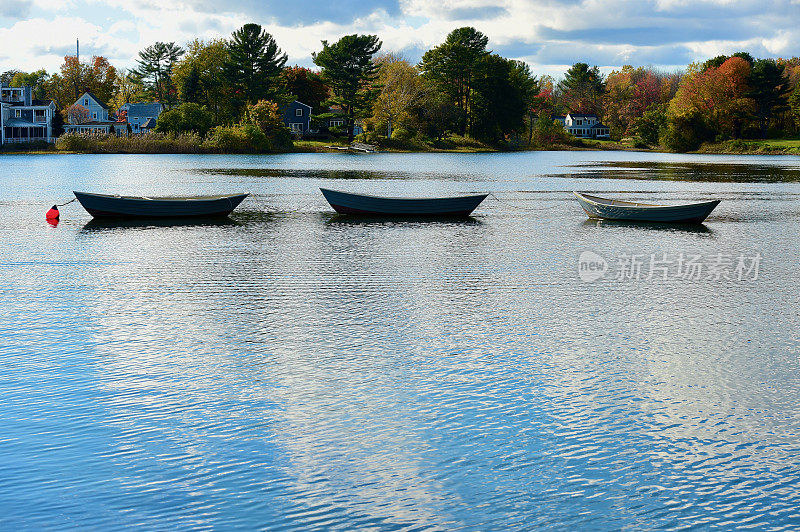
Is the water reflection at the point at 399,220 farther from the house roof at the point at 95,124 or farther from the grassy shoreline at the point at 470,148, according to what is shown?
the house roof at the point at 95,124

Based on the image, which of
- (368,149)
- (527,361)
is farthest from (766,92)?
(527,361)

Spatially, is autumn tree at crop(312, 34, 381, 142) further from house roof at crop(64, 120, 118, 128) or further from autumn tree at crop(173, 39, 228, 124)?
house roof at crop(64, 120, 118, 128)

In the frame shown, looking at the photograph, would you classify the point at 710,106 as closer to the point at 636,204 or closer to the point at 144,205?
the point at 636,204

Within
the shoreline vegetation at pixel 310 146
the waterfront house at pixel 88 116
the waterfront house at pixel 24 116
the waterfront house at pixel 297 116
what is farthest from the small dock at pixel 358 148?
the waterfront house at pixel 24 116

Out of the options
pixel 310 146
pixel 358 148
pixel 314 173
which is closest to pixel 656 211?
pixel 314 173

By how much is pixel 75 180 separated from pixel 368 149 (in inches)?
3133

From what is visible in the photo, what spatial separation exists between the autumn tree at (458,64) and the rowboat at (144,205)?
123367 millimetres

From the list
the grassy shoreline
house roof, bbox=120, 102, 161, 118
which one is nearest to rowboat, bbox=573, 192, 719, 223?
the grassy shoreline

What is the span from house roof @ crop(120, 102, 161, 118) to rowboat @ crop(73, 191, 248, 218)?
131 meters

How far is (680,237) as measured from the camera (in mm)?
39812

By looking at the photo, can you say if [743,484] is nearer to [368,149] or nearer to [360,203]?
[360,203]

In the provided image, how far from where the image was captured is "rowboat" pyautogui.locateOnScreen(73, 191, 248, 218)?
43.0m

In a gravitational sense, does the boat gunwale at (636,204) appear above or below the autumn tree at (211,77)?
below

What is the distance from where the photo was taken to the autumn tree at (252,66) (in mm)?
142500
